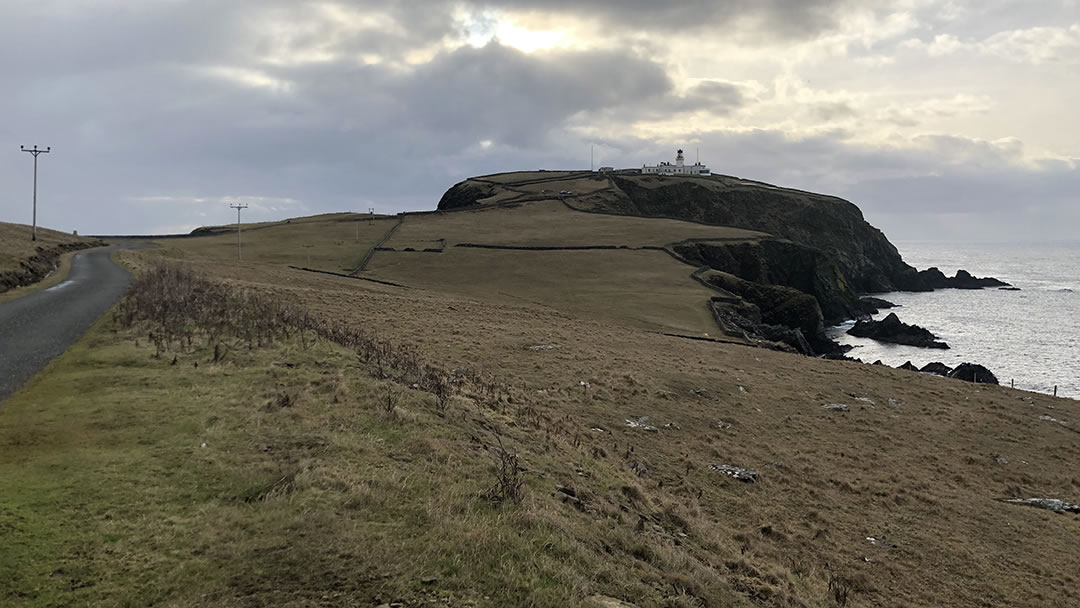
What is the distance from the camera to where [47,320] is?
21391 millimetres

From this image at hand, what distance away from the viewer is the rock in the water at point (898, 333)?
67.2 meters

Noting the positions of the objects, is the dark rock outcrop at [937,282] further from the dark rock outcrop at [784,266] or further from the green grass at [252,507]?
the green grass at [252,507]

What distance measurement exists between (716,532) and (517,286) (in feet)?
191

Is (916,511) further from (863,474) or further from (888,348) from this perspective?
(888,348)

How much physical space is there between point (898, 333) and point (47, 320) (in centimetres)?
7730

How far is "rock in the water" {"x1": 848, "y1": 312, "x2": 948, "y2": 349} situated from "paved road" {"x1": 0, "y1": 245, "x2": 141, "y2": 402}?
236 ft

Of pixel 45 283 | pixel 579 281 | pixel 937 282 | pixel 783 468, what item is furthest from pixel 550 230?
pixel 937 282

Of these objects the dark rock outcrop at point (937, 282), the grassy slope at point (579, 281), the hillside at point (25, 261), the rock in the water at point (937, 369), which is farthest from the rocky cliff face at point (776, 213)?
the hillside at point (25, 261)

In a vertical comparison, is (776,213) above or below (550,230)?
above

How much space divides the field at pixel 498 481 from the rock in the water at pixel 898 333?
1525 inches

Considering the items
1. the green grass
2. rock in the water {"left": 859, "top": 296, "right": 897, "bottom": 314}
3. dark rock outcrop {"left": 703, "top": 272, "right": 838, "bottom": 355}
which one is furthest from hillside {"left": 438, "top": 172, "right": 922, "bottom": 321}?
the green grass

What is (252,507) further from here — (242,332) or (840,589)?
(242,332)

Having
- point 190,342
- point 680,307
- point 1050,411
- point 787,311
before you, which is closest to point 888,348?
point 787,311

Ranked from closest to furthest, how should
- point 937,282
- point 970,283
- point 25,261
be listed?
point 25,261 < point 970,283 < point 937,282
